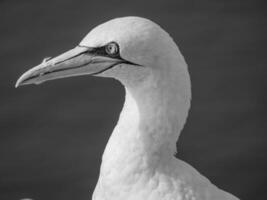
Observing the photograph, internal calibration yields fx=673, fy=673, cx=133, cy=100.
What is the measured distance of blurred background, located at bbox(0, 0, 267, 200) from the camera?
773 centimetres

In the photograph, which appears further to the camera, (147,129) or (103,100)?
(103,100)

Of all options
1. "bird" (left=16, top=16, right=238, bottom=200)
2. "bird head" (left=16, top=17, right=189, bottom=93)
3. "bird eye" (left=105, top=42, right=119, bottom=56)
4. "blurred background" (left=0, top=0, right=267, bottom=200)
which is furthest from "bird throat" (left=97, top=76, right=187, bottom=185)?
"blurred background" (left=0, top=0, right=267, bottom=200)

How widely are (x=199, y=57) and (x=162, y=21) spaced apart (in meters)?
0.71

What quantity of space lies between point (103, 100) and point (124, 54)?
354cm

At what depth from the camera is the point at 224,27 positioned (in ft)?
28.7

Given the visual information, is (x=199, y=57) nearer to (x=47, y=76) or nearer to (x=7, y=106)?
(x=7, y=106)

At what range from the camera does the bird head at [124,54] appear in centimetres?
465

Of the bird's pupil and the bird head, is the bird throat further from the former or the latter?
the bird's pupil

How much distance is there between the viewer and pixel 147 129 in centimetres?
499

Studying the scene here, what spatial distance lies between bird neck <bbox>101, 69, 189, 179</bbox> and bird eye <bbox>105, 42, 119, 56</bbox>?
307mm

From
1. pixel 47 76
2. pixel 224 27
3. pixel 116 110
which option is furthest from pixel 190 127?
pixel 47 76

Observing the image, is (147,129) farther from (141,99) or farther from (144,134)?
(141,99)

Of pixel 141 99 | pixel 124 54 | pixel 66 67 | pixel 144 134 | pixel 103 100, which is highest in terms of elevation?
pixel 124 54

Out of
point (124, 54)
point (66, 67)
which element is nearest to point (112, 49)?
point (124, 54)
